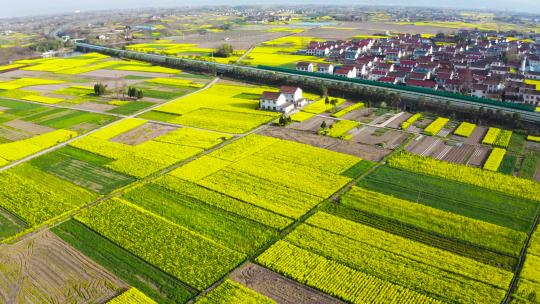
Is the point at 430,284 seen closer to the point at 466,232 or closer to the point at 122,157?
the point at 466,232

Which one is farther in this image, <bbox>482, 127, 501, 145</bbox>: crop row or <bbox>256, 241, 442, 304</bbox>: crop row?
<bbox>482, 127, 501, 145</bbox>: crop row

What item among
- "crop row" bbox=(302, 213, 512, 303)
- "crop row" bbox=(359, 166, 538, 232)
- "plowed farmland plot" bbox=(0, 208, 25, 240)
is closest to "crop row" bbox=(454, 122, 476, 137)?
"crop row" bbox=(359, 166, 538, 232)

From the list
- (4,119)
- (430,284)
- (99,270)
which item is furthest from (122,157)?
(430,284)

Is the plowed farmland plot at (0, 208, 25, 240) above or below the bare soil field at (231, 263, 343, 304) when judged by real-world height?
above

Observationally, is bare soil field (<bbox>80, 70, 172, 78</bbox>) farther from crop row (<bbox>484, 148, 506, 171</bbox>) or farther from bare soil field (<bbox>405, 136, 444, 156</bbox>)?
crop row (<bbox>484, 148, 506, 171</bbox>)

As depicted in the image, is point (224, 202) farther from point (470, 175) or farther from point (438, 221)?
point (470, 175)
